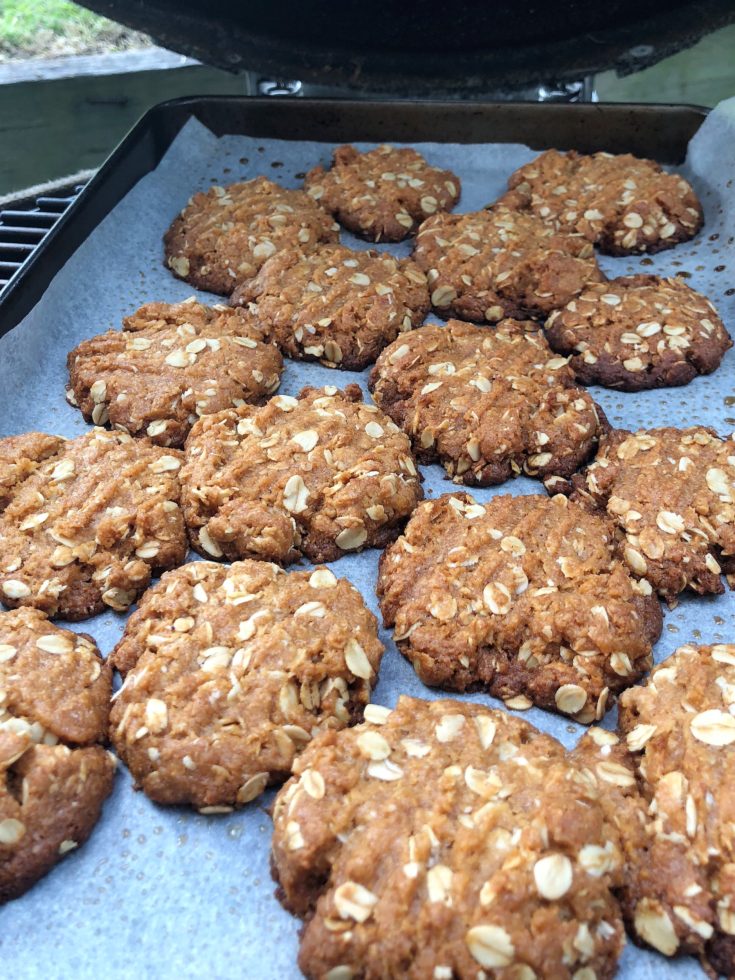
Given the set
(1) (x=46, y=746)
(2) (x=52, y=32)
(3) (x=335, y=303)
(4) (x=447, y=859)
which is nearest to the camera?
(4) (x=447, y=859)

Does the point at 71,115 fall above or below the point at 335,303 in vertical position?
above

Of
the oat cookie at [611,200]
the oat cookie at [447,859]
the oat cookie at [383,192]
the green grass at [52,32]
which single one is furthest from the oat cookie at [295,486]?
the green grass at [52,32]

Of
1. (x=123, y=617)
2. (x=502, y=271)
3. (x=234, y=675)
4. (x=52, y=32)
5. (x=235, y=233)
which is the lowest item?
(x=123, y=617)

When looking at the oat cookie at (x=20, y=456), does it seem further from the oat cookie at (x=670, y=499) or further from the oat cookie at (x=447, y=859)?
the oat cookie at (x=670, y=499)

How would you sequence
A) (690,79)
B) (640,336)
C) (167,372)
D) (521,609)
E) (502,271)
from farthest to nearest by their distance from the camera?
(690,79)
(502,271)
(640,336)
(167,372)
(521,609)

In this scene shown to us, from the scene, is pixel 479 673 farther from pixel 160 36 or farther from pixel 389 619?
pixel 160 36

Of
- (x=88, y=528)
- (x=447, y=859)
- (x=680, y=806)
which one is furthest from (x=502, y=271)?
(x=447, y=859)

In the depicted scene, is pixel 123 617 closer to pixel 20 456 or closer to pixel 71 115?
pixel 20 456
